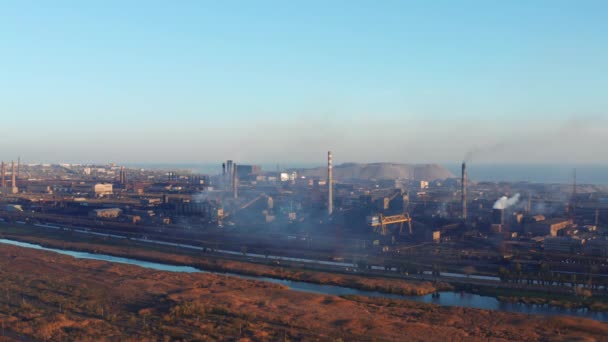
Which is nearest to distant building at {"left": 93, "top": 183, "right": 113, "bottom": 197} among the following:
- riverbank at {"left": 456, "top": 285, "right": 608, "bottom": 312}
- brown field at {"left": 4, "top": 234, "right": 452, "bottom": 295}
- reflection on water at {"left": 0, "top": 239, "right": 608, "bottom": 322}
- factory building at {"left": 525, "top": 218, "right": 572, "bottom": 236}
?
brown field at {"left": 4, "top": 234, "right": 452, "bottom": 295}

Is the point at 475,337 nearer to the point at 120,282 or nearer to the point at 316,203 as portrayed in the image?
the point at 120,282

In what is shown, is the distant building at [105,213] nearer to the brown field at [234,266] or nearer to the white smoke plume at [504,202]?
the brown field at [234,266]

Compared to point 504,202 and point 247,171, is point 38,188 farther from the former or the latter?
point 504,202

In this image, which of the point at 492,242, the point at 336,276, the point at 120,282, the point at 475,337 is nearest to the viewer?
the point at 475,337

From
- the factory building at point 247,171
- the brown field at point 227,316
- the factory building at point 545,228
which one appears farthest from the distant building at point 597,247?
the factory building at point 247,171

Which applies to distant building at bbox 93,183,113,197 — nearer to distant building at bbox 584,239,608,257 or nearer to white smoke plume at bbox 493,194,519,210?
white smoke plume at bbox 493,194,519,210

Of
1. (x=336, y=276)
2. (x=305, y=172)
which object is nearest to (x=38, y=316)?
(x=336, y=276)
